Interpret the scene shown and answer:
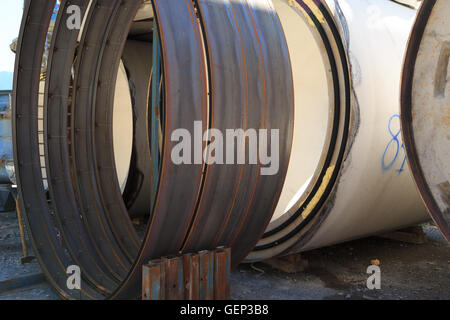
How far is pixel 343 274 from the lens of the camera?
4.46 meters

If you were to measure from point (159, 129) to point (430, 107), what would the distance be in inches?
74.0

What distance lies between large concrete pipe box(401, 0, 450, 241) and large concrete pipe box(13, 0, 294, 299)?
853mm

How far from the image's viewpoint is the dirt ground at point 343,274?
3973 mm

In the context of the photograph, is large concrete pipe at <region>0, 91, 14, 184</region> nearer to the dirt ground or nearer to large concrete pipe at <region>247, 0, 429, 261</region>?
the dirt ground

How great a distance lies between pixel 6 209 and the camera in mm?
7625

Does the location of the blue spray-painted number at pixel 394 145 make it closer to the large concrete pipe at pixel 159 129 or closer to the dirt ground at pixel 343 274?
the dirt ground at pixel 343 274

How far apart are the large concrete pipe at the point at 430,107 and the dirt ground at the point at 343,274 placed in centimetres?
119

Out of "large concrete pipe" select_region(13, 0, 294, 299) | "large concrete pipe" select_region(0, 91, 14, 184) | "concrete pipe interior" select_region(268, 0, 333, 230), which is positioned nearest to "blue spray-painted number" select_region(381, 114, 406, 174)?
"concrete pipe interior" select_region(268, 0, 333, 230)

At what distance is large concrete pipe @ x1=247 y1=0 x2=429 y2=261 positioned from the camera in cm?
407

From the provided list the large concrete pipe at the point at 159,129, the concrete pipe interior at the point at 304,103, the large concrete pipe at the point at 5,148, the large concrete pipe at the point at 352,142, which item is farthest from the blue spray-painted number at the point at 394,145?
the large concrete pipe at the point at 5,148

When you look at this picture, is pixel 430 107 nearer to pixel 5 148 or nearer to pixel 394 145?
pixel 394 145

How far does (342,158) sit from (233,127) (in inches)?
55.3
